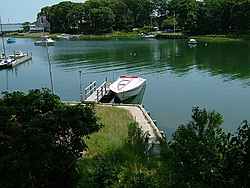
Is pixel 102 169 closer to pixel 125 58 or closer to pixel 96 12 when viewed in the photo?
pixel 125 58

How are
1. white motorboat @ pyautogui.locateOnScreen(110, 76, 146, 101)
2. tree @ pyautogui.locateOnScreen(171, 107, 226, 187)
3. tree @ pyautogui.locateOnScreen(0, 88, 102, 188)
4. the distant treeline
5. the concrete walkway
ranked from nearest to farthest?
tree @ pyautogui.locateOnScreen(0, 88, 102, 188) → tree @ pyautogui.locateOnScreen(171, 107, 226, 187) → the concrete walkway → white motorboat @ pyautogui.locateOnScreen(110, 76, 146, 101) → the distant treeline

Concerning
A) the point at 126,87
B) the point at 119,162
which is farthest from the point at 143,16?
the point at 119,162

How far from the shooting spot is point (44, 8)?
478ft

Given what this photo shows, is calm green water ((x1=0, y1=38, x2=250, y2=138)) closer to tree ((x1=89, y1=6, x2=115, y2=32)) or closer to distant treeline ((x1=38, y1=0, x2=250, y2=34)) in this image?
distant treeline ((x1=38, y1=0, x2=250, y2=34))

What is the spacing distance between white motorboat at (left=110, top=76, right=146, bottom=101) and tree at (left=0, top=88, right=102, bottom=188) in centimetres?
1616

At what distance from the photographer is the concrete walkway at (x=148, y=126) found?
40.1 ft

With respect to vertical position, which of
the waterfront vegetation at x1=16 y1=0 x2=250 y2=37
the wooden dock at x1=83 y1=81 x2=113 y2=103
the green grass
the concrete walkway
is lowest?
the concrete walkway

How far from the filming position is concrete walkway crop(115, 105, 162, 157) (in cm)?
1222

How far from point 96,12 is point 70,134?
114m

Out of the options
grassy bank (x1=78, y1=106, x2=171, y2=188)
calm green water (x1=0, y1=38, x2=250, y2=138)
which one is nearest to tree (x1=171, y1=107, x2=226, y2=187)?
grassy bank (x1=78, y1=106, x2=171, y2=188)

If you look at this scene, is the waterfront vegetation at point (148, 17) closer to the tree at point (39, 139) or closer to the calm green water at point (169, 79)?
the calm green water at point (169, 79)

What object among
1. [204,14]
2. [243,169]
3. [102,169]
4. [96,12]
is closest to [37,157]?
[102,169]

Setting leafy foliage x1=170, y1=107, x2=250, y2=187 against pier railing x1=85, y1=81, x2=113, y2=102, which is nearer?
leafy foliage x1=170, y1=107, x2=250, y2=187

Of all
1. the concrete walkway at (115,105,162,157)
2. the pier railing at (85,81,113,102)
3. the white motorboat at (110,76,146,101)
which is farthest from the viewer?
the white motorboat at (110,76,146,101)
